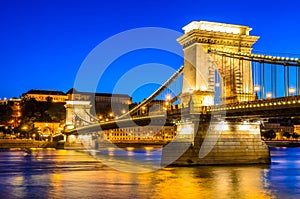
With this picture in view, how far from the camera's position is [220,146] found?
37.8m

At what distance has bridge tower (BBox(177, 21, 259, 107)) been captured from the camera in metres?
40.2

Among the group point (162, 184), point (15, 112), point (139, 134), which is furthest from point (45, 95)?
point (162, 184)

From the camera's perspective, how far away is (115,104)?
156250 mm

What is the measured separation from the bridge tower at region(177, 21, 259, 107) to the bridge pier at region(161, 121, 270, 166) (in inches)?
106

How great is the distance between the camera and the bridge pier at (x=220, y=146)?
122ft

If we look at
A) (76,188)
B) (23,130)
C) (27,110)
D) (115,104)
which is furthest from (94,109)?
(76,188)

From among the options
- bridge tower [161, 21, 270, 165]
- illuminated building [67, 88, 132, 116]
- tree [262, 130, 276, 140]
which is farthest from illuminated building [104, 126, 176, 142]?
bridge tower [161, 21, 270, 165]

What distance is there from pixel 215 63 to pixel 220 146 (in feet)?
24.8

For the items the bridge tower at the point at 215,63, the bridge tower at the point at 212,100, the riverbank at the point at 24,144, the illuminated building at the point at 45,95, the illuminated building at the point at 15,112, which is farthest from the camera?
the illuminated building at the point at 45,95

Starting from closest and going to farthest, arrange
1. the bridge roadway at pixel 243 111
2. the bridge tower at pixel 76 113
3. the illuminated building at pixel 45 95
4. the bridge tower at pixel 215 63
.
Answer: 1. the bridge roadway at pixel 243 111
2. the bridge tower at pixel 215 63
3. the bridge tower at pixel 76 113
4. the illuminated building at pixel 45 95

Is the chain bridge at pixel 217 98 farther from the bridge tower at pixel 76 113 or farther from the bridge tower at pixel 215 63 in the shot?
the bridge tower at pixel 76 113

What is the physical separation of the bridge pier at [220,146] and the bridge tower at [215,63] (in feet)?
8.81

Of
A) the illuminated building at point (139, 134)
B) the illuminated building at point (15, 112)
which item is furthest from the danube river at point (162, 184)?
the illuminated building at point (15, 112)

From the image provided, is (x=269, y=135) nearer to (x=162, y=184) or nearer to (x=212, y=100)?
(x=212, y=100)
